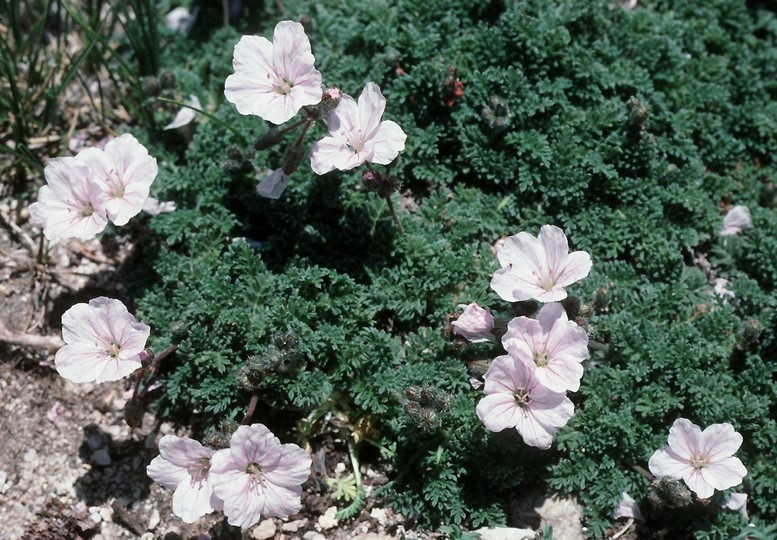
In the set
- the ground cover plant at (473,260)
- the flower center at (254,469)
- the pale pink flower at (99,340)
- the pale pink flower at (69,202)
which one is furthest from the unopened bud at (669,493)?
the pale pink flower at (69,202)

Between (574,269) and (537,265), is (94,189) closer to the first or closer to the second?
(537,265)

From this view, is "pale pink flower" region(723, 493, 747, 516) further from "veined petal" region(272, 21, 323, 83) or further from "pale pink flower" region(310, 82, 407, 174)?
"veined petal" region(272, 21, 323, 83)

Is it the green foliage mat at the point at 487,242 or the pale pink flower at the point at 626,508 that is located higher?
the green foliage mat at the point at 487,242

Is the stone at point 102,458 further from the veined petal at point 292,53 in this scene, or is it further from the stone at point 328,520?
the veined petal at point 292,53

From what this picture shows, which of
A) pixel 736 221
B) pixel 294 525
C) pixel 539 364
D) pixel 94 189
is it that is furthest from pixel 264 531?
pixel 736 221

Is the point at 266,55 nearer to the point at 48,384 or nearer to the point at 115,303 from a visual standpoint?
the point at 115,303

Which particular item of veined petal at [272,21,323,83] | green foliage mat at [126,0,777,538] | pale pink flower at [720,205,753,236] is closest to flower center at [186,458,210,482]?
green foliage mat at [126,0,777,538]
